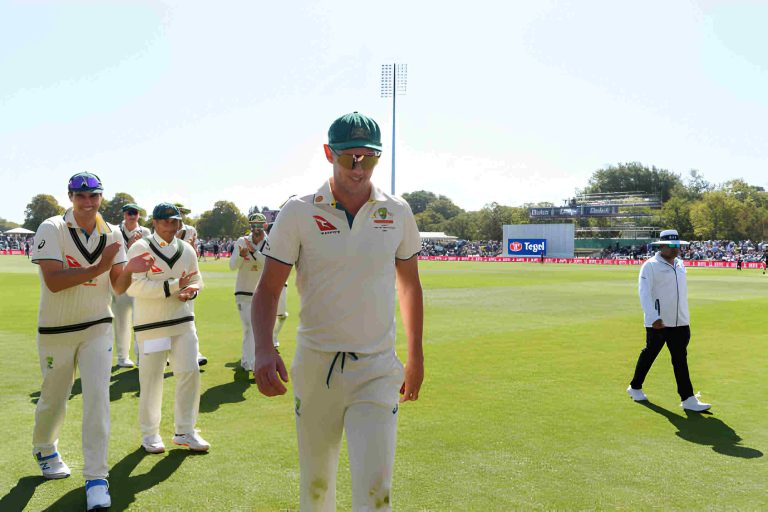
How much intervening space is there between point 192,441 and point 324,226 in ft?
13.1

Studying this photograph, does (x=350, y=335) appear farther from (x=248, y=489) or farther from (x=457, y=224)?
(x=457, y=224)

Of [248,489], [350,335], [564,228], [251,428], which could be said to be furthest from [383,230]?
[564,228]

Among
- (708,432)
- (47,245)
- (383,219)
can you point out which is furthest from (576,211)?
(383,219)

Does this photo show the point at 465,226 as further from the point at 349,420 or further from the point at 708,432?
the point at 349,420

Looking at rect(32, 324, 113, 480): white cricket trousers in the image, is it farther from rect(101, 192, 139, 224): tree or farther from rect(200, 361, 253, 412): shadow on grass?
rect(101, 192, 139, 224): tree

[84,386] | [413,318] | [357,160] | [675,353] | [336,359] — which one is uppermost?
[357,160]

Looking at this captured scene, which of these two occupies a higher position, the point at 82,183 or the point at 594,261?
the point at 82,183

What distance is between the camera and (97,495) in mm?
4863

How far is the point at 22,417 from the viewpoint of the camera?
748cm

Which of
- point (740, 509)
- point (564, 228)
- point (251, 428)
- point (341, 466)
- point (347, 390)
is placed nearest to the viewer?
point (347, 390)

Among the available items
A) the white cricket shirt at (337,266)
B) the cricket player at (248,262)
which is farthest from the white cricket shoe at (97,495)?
the cricket player at (248,262)

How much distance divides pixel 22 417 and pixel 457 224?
139 m

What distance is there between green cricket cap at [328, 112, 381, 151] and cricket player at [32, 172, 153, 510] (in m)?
2.62

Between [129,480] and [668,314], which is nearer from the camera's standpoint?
[129,480]
